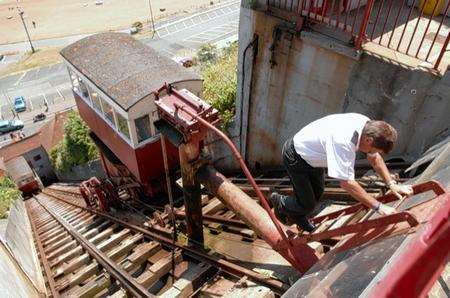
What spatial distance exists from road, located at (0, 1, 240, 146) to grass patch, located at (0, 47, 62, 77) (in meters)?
1.16

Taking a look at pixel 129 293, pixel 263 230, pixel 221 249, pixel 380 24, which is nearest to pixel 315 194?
pixel 263 230

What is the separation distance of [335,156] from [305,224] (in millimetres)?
1461

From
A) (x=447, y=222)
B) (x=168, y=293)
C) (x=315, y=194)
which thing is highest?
(x=447, y=222)

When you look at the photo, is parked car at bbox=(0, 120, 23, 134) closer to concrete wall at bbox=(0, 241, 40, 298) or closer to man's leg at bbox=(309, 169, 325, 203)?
concrete wall at bbox=(0, 241, 40, 298)

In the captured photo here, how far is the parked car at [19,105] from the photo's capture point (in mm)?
37125

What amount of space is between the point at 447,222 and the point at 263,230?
10.7 feet

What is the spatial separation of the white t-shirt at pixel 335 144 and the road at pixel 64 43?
36300mm

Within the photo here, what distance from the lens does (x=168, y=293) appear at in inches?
194

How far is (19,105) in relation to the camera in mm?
37250

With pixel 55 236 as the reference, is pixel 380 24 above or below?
above

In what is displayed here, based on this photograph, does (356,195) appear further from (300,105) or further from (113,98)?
(113,98)

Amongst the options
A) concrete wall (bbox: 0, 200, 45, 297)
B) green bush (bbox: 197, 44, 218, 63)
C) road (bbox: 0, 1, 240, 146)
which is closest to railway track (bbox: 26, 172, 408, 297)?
concrete wall (bbox: 0, 200, 45, 297)

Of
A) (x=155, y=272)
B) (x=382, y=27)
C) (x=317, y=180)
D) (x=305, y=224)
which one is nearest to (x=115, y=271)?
(x=155, y=272)

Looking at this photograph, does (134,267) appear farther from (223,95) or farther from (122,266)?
(223,95)
